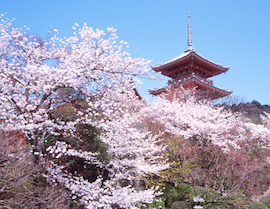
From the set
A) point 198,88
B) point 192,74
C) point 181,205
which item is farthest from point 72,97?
point 198,88

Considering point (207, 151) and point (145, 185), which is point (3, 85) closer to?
point (145, 185)

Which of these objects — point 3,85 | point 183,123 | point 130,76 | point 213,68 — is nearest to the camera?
point 3,85

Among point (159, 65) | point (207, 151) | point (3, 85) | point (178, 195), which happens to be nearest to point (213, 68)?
point (159, 65)

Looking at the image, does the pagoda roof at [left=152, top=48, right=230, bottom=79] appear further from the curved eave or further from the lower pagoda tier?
the lower pagoda tier

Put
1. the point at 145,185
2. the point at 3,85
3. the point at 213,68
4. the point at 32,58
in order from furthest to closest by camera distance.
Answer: the point at 213,68, the point at 145,185, the point at 32,58, the point at 3,85

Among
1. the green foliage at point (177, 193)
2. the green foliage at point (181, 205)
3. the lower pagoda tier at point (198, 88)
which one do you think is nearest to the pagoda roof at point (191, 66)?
the lower pagoda tier at point (198, 88)

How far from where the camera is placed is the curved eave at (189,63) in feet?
77.5

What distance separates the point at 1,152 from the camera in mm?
5043

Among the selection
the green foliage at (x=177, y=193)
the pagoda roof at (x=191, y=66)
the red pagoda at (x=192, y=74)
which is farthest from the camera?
the pagoda roof at (x=191, y=66)

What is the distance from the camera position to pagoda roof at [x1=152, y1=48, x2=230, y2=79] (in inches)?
939

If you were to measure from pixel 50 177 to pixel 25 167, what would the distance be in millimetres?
941

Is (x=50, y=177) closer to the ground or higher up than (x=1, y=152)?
closer to the ground

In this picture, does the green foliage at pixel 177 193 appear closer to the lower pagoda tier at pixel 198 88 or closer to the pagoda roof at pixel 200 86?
the lower pagoda tier at pixel 198 88

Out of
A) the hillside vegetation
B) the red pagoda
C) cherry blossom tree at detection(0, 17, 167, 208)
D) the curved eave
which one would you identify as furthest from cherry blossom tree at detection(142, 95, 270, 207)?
the curved eave
